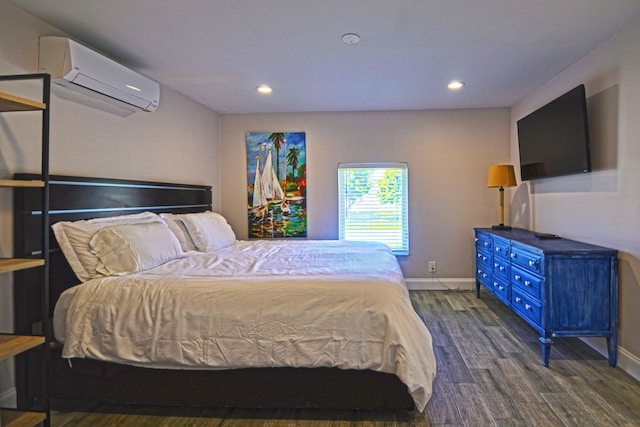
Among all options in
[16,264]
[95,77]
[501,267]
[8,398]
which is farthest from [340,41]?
[8,398]

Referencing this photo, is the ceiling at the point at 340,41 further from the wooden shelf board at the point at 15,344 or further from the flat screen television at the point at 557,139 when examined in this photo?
the wooden shelf board at the point at 15,344

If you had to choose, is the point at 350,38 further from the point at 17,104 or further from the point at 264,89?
the point at 17,104

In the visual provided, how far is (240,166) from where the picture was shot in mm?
4688

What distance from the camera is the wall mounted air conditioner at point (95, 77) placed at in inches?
85.6

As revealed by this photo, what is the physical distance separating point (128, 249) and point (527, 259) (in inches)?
117

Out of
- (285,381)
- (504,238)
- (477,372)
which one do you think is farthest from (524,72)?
(285,381)

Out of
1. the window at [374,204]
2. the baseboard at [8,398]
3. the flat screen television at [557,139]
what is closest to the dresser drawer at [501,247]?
the flat screen television at [557,139]

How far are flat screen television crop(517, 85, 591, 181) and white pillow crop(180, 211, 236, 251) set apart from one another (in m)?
3.21

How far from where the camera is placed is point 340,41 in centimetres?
253

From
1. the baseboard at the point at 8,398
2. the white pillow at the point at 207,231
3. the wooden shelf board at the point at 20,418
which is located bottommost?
the baseboard at the point at 8,398

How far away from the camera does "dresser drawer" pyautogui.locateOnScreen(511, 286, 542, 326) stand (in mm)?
2643

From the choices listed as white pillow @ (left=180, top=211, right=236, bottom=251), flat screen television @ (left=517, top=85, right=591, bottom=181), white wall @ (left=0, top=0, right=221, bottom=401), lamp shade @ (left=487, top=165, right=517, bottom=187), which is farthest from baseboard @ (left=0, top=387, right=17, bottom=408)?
lamp shade @ (left=487, top=165, right=517, bottom=187)

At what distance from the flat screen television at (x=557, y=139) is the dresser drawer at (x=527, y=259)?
2.55ft

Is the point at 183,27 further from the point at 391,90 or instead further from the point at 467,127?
the point at 467,127
